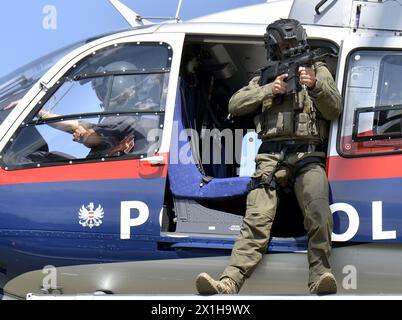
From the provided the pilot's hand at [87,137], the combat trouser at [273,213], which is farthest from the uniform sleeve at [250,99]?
the pilot's hand at [87,137]

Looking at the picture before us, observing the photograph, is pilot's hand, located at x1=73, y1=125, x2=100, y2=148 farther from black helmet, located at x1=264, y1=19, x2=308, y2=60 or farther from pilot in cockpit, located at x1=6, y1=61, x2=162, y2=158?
black helmet, located at x1=264, y1=19, x2=308, y2=60

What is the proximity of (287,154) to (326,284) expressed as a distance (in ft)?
2.88

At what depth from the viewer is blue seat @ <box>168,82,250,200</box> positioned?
14.5ft

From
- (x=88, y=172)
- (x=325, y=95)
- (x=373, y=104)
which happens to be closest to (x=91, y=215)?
(x=88, y=172)

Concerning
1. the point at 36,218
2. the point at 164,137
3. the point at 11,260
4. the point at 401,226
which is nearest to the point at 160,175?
the point at 164,137

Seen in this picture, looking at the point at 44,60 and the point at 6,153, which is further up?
the point at 44,60

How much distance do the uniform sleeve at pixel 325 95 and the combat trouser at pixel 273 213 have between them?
28 cm

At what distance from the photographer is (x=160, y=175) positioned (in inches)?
167

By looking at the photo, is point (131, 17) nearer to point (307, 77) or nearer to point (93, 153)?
point (93, 153)

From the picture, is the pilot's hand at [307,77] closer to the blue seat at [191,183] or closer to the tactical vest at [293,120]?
the tactical vest at [293,120]

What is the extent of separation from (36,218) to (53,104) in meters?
0.79

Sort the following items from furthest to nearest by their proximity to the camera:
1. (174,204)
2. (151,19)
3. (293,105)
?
(151,19)
(174,204)
(293,105)

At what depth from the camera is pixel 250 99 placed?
165 inches
